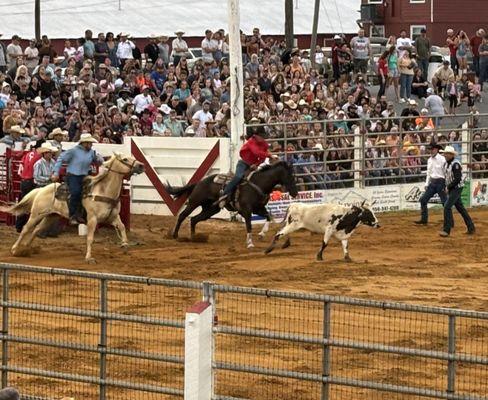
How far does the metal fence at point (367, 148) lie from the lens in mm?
27250

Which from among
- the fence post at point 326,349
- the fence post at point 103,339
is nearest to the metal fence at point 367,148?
the fence post at point 103,339

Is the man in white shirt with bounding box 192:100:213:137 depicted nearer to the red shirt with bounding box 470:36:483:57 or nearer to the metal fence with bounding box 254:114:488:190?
the metal fence with bounding box 254:114:488:190

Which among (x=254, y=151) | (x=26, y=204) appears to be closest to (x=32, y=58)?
(x=254, y=151)

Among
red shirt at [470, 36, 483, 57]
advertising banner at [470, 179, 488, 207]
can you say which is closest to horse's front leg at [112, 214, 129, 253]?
advertising banner at [470, 179, 488, 207]

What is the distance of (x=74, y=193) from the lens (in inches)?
843

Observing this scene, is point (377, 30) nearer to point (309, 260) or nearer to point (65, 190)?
point (309, 260)

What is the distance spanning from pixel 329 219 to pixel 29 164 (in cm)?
518

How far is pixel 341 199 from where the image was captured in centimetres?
2778

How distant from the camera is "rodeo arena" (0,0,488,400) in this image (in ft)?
38.4

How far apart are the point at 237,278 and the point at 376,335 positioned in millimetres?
6082

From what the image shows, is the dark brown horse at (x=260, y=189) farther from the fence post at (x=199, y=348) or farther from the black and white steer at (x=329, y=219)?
the fence post at (x=199, y=348)

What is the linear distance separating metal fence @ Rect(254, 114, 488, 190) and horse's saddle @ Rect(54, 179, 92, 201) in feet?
16.4

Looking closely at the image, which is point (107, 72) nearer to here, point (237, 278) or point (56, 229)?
point (56, 229)

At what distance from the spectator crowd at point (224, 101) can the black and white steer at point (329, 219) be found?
4379mm
